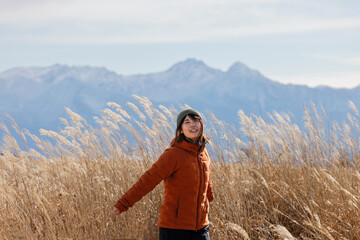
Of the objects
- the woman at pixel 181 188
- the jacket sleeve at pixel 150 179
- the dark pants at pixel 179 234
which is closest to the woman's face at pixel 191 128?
the woman at pixel 181 188

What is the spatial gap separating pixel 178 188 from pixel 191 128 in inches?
16.7

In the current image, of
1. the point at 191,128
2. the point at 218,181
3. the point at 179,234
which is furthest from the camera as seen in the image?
the point at 218,181

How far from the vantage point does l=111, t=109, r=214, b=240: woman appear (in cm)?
245

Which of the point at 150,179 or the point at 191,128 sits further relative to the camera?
the point at 191,128

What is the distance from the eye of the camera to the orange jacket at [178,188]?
2.45 meters

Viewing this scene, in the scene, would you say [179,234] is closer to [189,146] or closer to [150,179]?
[150,179]

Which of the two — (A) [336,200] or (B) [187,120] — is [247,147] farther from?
(B) [187,120]

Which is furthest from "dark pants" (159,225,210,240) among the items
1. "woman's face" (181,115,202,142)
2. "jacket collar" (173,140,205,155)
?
"woman's face" (181,115,202,142)

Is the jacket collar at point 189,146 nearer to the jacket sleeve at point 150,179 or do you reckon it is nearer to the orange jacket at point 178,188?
the orange jacket at point 178,188

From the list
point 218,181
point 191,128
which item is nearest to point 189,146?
point 191,128

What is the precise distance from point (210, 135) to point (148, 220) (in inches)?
58.1

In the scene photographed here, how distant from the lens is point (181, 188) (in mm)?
2490

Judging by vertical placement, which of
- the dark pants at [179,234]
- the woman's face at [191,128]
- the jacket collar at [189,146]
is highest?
the woman's face at [191,128]

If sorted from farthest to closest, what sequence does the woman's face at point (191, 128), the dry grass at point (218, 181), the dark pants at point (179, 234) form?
the dry grass at point (218, 181), the woman's face at point (191, 128), the dark pants at point (179, 234)
